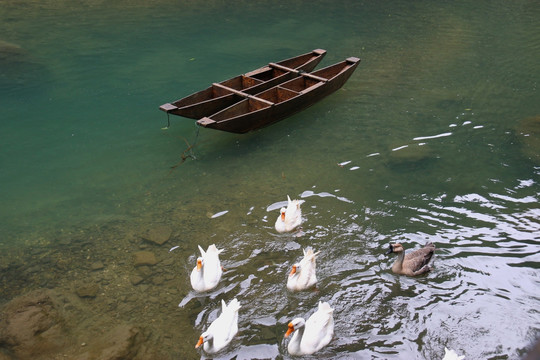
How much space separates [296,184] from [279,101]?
3.03 metres

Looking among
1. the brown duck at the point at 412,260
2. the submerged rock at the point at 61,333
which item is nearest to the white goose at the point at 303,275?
the brown duck at the point at 412,260

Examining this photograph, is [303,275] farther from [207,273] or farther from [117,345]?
[117,345]

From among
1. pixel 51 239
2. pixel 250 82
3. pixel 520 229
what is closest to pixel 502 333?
pixel 520 229

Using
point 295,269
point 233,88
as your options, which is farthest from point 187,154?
point 295,269

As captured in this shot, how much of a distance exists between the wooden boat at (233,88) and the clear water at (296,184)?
74 cm

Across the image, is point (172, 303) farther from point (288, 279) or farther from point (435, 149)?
point (435, 149)

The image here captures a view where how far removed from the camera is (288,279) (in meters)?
6.80

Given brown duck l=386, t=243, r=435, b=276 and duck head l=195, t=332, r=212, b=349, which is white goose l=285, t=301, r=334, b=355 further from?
brown duck l=386, t=243, r=435, b=276

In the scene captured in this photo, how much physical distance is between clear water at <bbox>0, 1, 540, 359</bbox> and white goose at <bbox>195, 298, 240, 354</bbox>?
19 cm

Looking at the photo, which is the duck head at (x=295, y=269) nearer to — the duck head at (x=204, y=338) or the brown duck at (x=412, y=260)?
the brown duck at (x=412, y=260)

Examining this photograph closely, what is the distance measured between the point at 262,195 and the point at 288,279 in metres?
2.34

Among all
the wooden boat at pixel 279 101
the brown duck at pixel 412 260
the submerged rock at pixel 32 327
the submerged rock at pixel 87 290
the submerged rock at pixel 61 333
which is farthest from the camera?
the wooden boat at pixel 279 101

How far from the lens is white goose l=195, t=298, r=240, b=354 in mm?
5876

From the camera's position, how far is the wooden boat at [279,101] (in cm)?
993
